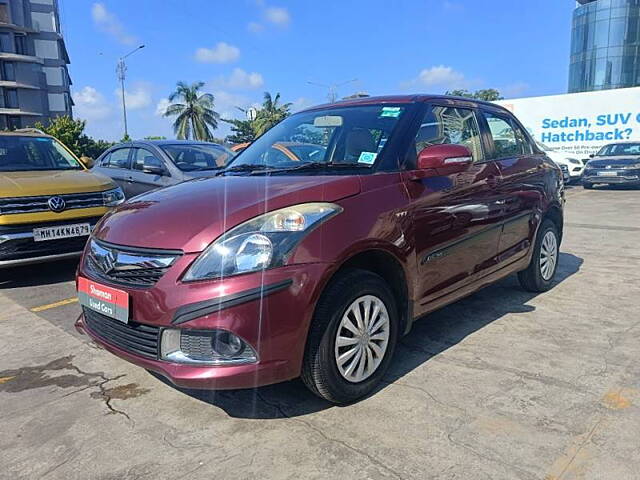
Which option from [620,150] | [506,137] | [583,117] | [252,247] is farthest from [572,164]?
[252,247]

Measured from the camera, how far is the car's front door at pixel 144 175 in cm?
730

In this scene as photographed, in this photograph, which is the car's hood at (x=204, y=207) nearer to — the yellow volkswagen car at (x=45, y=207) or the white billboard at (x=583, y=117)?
the yellow volkswagen car at (x=45, y=207)

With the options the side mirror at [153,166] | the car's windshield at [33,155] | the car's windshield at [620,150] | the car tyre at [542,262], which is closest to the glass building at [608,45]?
the car's windshield at [620,150]

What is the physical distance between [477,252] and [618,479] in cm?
185

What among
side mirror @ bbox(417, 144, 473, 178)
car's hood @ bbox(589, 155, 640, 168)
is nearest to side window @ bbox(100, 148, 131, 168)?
side mirror @ bbox(417, 144, 473, 178)

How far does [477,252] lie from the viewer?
380 centimetres

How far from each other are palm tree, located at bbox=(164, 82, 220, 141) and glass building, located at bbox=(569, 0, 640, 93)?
1681 inches

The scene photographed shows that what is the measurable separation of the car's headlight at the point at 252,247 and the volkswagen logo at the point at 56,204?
3655mm

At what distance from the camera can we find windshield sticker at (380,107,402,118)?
3479 millimetres

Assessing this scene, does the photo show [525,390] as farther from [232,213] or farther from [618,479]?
[232,213]

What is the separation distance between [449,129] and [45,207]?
163 inches

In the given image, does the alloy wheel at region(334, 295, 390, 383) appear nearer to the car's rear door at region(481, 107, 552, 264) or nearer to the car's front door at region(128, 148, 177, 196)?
the car's rear door at region(481, 107, 552, 264)

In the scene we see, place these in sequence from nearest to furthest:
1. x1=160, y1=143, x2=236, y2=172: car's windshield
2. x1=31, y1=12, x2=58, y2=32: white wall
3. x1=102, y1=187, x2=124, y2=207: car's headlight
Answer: x1=102, y1=187, x2=124, y2=207: car's headlight
x1=160, y1=143, x2=236, y2=172: car's windshield
x1=31, y1=12, x2=58, y2=32: white wall

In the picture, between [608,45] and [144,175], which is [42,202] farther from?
[608,45]
